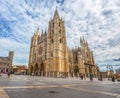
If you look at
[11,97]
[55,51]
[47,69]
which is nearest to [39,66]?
[47,69]

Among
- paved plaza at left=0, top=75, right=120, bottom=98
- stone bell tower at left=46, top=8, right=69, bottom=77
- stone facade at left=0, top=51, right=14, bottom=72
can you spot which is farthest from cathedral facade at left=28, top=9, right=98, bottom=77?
paved plaza at left=0, top=75, right=120, bottom=98

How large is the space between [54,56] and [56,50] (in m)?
2.91

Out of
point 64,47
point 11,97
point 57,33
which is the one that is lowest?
point 11,97

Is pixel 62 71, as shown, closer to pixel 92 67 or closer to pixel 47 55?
pixel 47 55

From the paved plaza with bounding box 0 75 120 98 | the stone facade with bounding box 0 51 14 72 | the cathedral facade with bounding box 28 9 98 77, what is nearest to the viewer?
the paved plaza with bounding box 0 75 120 98

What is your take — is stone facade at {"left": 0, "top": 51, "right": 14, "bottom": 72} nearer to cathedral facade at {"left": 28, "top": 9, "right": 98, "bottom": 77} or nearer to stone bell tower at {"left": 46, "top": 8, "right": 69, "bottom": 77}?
cathedral facade at {"left": 28, "top": 9, "right": 98, "bottom": 77}

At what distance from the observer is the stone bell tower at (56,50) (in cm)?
4834

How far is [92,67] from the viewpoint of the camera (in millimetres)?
74188

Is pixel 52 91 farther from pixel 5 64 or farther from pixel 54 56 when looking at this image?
pixel 5 64

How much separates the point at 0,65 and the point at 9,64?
5794mm

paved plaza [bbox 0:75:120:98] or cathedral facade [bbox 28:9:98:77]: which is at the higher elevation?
cathedral facade [bbox 28:9:98:77]

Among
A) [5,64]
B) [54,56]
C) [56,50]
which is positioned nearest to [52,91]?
[54,56]

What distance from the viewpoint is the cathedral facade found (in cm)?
4916

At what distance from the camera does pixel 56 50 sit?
5050 centimetres
